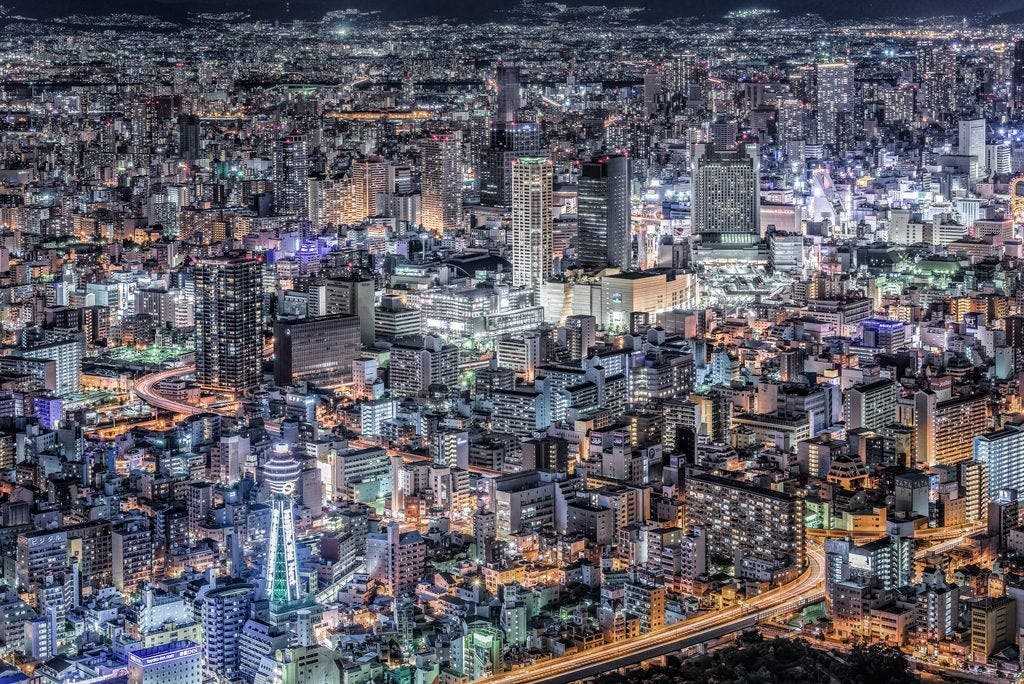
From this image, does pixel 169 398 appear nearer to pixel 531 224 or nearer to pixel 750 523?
pixel 531 224

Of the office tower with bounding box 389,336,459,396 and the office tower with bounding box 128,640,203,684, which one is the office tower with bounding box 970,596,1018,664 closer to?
the office tower with bounding box 128,640,203,684

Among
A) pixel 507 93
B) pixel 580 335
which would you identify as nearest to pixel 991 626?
pixel 580 335

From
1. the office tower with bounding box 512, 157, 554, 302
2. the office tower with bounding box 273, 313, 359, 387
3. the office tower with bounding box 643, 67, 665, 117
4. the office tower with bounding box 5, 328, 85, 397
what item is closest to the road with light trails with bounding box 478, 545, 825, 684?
the office tower with bounding box 273, 313, 359, 387

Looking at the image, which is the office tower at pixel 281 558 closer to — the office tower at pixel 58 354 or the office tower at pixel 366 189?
the office tower at pixel 58 354

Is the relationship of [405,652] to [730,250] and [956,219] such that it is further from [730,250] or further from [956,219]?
[956,219]

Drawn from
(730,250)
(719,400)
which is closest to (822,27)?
(730,250)
